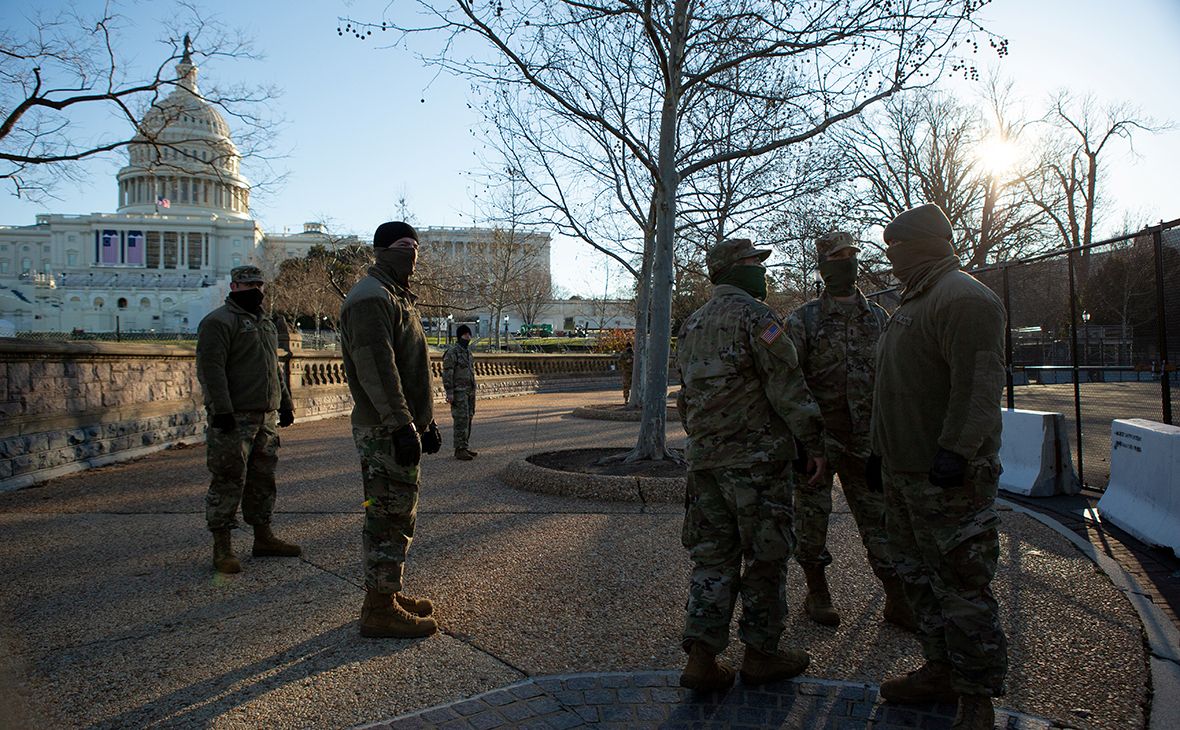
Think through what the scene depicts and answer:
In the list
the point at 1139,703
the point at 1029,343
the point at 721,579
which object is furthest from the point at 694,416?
the point at 1029,343

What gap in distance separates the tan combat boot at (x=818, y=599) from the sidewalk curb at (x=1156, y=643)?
4.47ft

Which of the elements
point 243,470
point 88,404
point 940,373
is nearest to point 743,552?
point 940,373

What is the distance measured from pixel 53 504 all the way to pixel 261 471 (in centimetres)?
347

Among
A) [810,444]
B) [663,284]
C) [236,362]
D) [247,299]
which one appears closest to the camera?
[810,444]

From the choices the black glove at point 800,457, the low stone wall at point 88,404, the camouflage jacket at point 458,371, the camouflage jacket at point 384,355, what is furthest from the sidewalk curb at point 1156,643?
the low stone wall at point 88,404

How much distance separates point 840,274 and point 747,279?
0.96 m

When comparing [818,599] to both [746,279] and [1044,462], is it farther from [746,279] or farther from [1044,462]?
[1044,462]

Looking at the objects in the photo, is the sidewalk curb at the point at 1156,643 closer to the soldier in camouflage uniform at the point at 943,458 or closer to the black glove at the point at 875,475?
the soldier in camouflage uniform at the point at 943,458

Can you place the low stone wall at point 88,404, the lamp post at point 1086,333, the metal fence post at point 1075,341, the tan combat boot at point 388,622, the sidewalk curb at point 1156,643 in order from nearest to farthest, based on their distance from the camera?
the sidewalk curb at point 1156,643, the tan combat boot at point 388,622, the metal fence post at point 1075,341, the low stone wall at point 88,404, the lamp post at point 1086,333

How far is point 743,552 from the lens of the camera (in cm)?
323

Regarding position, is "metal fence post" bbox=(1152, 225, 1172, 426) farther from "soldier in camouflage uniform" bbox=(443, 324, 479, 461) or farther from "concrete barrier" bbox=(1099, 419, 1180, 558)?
"soldier in camouflage uniform" bbox=(443, 324, 479, 461)

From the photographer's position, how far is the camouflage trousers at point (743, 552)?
3111 millimetres

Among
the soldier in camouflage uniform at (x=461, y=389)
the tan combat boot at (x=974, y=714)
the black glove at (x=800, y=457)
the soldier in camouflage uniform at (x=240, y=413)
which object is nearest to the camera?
the tan combat boot at (x=974, y=714)

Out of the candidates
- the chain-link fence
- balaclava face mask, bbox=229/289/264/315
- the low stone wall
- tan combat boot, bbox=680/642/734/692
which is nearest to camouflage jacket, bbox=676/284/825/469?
tan combat boot, bbox=680/642/734/692
